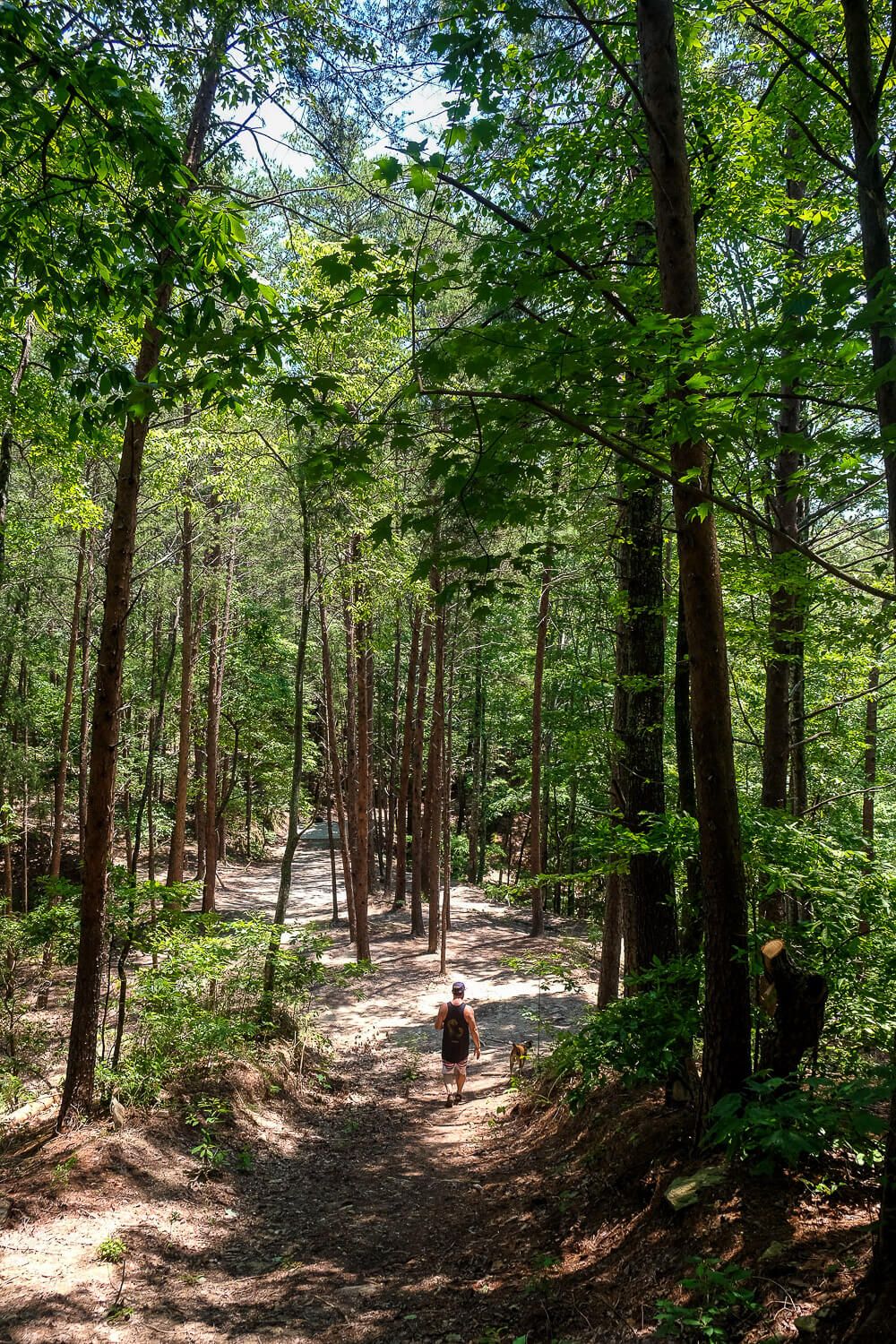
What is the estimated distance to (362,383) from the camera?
35.5 ft

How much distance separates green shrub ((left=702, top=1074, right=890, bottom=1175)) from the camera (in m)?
2.88

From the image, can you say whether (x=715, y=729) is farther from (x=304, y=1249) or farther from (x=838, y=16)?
(x=838, y=16)

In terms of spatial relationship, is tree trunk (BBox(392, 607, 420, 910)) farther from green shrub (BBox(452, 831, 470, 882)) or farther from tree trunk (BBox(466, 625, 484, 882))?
green shrub (BBox(452, 831, 470, 882))

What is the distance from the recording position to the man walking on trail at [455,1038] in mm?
8828

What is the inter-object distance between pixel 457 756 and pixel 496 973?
A: 64.8ft

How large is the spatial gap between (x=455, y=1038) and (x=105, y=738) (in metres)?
5.51

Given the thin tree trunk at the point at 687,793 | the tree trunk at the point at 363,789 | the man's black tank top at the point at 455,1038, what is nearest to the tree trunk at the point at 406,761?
the tree trunk at the point at 363,789

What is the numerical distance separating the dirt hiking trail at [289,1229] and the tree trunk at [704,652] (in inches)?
53.0

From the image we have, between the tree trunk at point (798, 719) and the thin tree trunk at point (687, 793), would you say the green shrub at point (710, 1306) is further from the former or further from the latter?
the tree trunk at point (798, 719)

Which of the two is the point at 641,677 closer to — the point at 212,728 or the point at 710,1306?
the point at 710,1306

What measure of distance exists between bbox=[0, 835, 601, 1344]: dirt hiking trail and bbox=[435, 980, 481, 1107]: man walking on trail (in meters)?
0.32

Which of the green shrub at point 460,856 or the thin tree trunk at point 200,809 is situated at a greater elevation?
the thin tree trunk at point 200,809

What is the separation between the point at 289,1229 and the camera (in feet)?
18.2

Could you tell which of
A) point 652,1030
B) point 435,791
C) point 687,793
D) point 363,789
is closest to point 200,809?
point 363,789
